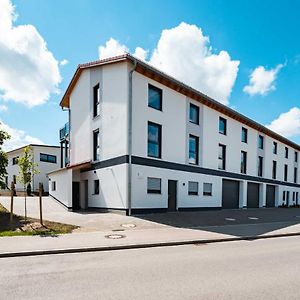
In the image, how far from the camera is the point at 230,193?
24625 millimetres

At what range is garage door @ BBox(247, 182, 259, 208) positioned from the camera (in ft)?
89.9

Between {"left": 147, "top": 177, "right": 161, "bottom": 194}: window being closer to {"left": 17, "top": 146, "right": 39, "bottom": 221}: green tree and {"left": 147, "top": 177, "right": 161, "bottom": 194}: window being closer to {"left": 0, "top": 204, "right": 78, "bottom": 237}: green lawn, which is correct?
{"left": 0, "top": 204, "right": 78, "bottom": 237}: green lawn

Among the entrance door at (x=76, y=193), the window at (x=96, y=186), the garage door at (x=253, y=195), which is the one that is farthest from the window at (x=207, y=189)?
the entrance door at (x=76, y=193)

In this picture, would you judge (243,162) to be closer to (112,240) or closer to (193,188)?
(193,188)

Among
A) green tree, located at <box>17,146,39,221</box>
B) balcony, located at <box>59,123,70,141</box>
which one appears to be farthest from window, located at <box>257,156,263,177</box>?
green tree, located at <box>17,146,39,221</box>

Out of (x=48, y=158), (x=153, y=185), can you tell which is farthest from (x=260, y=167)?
(x=48, y=158)

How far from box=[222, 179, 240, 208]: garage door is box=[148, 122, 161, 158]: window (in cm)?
899

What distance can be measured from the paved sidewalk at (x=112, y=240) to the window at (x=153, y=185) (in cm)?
525

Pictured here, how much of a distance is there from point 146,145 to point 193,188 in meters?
5.65

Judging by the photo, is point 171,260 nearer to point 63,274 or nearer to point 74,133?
point 63,274

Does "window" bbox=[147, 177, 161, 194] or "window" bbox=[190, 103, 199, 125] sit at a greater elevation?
"window" bbox=[190, 103, 199, 125]

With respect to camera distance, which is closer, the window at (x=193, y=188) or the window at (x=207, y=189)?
the window at (x=193, y=188)

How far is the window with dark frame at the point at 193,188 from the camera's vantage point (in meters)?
19.7

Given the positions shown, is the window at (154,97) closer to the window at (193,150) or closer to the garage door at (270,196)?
the window at (193,150)
